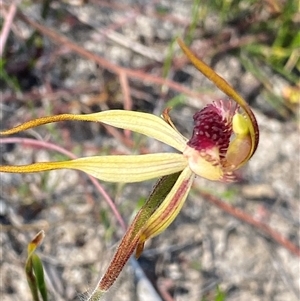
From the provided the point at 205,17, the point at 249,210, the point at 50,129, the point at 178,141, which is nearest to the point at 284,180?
the point at 249,210

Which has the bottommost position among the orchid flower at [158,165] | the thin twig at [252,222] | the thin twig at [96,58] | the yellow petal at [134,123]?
the orchid flower at [158,165]

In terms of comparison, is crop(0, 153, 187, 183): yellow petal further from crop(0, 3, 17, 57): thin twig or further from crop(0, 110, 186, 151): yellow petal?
crop(0, 3, 17, 57): thin twig

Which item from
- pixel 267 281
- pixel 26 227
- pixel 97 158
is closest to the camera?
pixel 97 158

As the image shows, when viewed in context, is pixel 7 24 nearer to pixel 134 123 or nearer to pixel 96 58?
pixel 96 58

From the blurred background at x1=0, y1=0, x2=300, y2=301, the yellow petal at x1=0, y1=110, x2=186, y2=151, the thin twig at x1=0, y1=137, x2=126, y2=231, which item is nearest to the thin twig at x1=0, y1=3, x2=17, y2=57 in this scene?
the blurred background at x1=0, y1=0, x2=300, y2=301

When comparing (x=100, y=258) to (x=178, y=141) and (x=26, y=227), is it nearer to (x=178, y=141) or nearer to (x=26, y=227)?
(x=26, y=227)

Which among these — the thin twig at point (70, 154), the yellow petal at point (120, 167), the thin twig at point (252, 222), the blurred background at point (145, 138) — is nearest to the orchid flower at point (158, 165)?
the yellow petal at point (120, 167)

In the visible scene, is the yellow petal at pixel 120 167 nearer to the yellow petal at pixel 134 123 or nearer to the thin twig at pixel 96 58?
the yellow petal at pixel 134 123

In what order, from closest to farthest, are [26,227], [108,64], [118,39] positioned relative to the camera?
[26,227]
[108,64]
[118,39]
